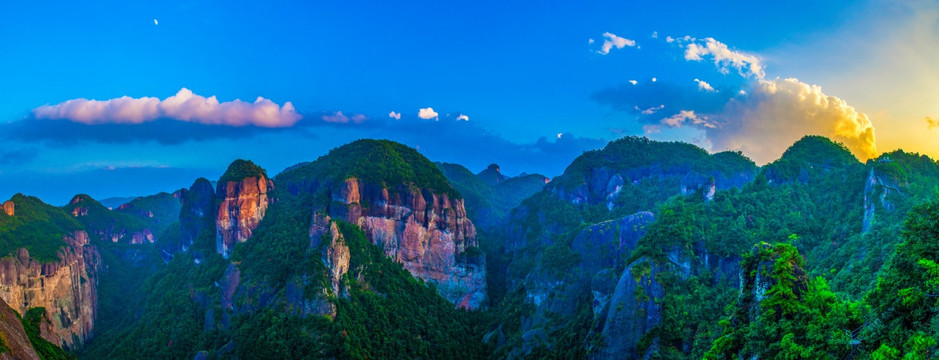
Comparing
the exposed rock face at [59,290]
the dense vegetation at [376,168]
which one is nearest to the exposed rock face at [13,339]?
the dense vegetation at [376,168]

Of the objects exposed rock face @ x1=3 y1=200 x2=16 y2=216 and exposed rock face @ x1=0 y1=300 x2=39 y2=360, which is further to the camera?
exposed rock face @ x1=3 y1=200 x2=16 y2=216

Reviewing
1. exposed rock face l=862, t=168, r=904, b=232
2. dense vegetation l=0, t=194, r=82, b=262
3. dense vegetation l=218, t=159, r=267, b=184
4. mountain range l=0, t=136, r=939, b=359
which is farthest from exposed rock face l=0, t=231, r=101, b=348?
exposed rock face l=862, t=168, r=904, b=232

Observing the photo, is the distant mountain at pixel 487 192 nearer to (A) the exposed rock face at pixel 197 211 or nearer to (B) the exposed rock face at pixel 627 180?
(B) the exposed rock face at pixel 627 180

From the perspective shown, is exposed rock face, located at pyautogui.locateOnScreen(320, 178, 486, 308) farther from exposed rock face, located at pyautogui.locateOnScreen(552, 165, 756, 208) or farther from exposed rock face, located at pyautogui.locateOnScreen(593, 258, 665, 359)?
exposed rock face, located at pyautogui.locateOnScreen(593, 258, 665, 359)

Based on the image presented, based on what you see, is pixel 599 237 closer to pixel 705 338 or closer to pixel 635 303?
pixel 635 303

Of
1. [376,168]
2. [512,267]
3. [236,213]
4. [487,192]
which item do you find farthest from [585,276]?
[487,192]

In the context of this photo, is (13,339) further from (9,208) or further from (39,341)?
(9,208)
